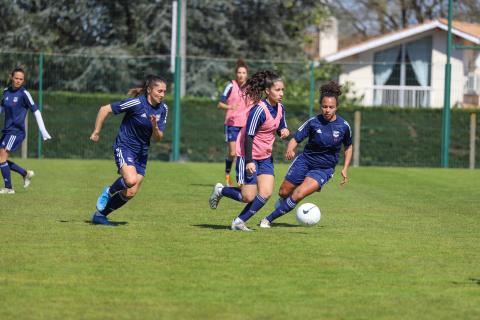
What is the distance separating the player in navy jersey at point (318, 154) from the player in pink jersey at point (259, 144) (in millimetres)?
355

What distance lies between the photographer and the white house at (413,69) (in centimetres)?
2755

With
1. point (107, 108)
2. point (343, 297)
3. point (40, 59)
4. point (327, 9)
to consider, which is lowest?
point (343, 297)

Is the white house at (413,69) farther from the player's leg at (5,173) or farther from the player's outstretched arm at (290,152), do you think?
the player's outstretched arm at (290,152)

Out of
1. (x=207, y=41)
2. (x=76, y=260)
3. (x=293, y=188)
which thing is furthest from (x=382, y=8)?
(x=76, y=260)

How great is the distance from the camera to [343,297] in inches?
272

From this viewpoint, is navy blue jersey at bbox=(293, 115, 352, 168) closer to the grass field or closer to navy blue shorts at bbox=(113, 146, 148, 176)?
the grass field

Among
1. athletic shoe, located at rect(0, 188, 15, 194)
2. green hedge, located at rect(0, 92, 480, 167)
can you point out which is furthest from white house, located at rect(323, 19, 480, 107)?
athletic shoe, located at rect(0, 188, 15, 194)

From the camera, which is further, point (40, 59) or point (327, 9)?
point (327, 9)

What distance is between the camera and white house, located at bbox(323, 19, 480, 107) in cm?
2755

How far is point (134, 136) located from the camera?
10719 millimetres

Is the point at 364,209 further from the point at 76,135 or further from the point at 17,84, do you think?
the point at 76,135

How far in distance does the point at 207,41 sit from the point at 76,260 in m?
26.7

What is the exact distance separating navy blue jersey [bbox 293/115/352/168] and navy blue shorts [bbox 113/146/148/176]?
1637 mm

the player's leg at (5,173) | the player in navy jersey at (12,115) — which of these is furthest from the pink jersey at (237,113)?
the player's leg at (5,173)
